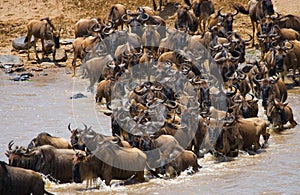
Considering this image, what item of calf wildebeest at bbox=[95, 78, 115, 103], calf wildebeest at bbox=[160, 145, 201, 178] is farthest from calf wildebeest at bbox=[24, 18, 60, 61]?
calf wildebeest at bbox=[160, 145, 201, 178]

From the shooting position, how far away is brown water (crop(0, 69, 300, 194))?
48.0ft

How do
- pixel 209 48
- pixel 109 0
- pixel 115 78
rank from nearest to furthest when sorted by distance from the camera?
1. pixel 115 78
2. pixel 209 48
3. pixel 109 0

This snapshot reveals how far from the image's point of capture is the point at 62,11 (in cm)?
2969

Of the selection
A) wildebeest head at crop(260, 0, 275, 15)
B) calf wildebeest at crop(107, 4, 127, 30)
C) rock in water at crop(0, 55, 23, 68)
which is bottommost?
rock in water at crop(0, 55, 23, 68)

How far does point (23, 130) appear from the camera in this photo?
Result: 1875 cm

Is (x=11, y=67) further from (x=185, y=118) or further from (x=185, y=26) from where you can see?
(x=185, y=118)

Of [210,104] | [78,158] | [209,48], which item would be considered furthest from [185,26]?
[78,158]

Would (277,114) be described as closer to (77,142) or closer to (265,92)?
(265,92)

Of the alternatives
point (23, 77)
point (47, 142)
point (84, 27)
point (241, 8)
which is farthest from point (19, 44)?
point (47, 142)

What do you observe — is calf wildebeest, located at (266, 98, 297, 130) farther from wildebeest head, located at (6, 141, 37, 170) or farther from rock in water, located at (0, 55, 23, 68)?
rock in water, located at (0, 55, 23, 68)

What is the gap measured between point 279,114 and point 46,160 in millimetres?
5550

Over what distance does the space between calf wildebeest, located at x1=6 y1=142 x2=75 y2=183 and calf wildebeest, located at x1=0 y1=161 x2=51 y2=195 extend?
3.21 feet

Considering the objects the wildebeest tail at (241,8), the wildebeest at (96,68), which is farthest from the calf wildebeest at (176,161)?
the wildebeest tail at (241,8)

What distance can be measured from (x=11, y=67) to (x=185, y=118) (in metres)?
10.0
